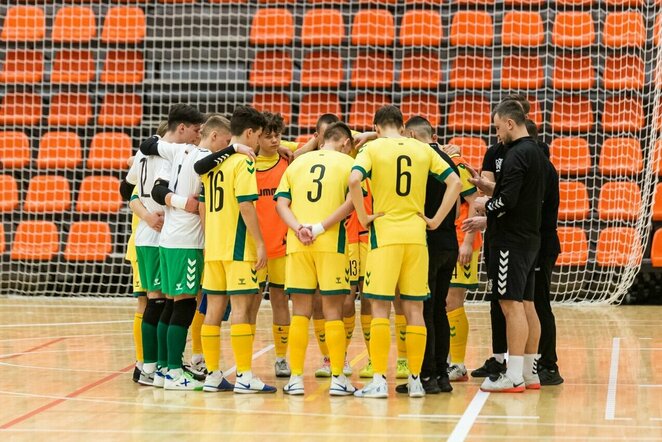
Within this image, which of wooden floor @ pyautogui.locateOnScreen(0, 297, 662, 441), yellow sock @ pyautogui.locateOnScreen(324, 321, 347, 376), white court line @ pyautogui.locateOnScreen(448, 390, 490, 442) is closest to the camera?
white court line @ pyautogui.locateOnScreen(448, 390, 490, 442)

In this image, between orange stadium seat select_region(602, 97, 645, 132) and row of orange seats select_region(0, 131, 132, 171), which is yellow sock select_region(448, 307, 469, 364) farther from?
row of orange seats select_region(0, 131, 132, 171)

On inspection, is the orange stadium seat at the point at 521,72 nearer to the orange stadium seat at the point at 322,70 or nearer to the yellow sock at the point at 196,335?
the orange stadium seat at the point at 322,70

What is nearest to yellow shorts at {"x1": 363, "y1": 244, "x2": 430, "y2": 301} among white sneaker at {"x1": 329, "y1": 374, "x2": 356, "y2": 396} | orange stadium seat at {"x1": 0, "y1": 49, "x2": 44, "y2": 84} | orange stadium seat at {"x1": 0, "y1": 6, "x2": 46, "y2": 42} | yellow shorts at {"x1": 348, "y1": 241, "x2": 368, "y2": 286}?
white sneaker at {"x1": 329, "y1": 374, "x2": 356, "y2": 396}

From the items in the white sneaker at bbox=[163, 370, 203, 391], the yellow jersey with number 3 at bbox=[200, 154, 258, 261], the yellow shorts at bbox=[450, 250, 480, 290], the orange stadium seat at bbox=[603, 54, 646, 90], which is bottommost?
the white sneaker at bbox=[163, 370, 203, 391]

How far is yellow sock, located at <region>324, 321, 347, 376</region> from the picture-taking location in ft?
19.6

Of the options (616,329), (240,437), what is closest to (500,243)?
(240,437)

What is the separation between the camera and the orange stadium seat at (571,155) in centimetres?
1238

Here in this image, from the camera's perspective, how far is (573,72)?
12914mm

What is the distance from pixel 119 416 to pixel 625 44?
9.44 m

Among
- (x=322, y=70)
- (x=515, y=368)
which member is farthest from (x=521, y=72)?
(x=515, y=368)

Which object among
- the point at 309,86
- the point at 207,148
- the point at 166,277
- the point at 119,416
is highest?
the point at 309,86

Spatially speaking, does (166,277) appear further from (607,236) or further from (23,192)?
(23,192)

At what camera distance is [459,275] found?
23.0 feet

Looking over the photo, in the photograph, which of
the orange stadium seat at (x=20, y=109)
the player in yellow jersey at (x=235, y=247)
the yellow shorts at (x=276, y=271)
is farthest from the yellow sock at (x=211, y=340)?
the orange stadium seat at (x=20, y=109)
